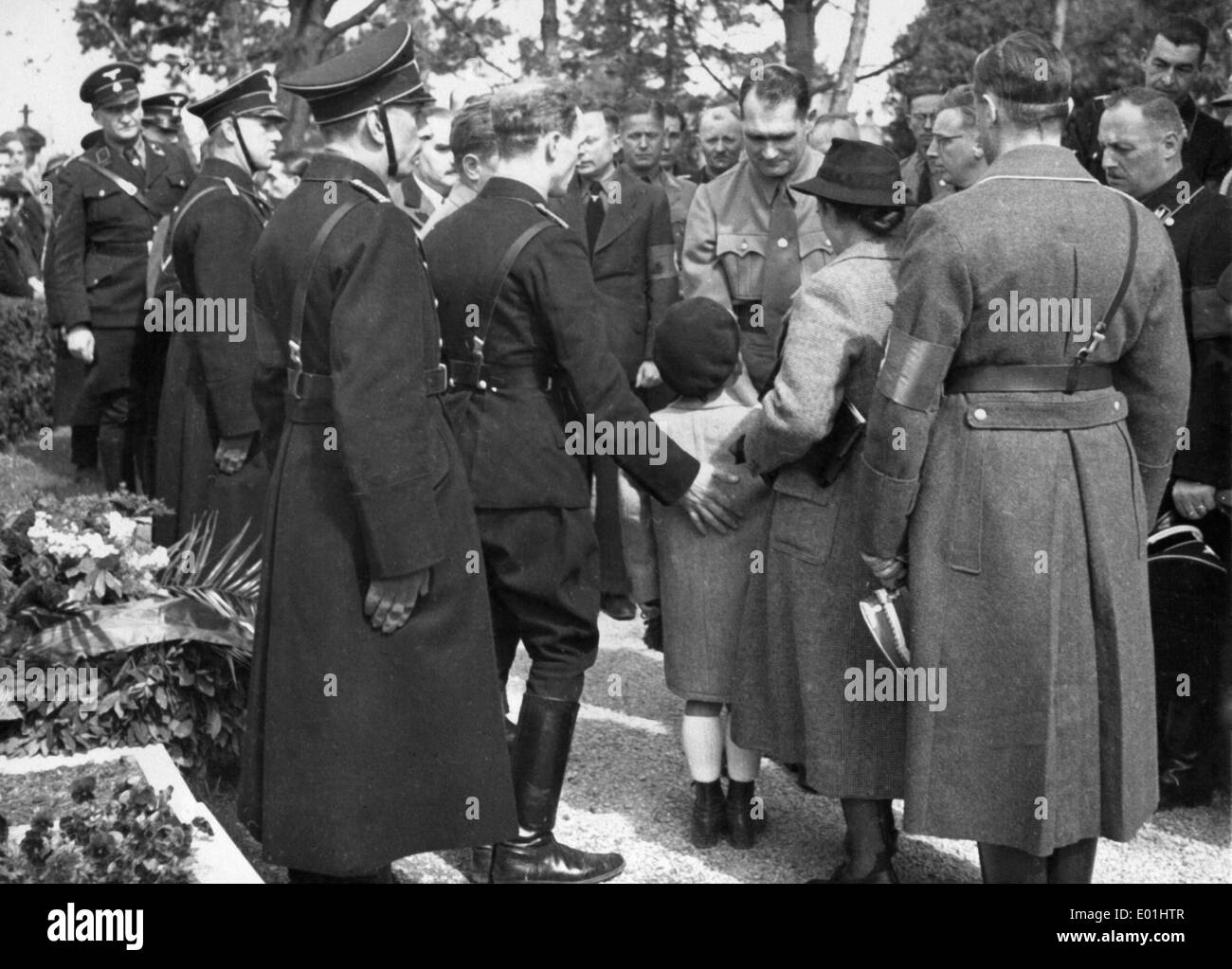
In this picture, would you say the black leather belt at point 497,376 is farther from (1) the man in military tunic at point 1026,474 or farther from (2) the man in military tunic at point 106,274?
(2) the man in military tunic at point 106,274

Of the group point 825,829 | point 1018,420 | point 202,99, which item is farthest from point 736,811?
point 202,99

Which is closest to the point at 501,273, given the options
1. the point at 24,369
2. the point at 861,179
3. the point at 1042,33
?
the point at 861,179

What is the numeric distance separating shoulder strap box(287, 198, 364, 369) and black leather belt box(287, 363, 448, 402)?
4 cm

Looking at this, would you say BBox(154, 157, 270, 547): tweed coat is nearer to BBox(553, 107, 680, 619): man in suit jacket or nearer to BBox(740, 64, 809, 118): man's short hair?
BBox(740, 64, 809, 118): man's short hair

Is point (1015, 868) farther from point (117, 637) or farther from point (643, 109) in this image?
point (643, 109)

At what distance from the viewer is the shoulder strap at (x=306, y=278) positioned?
142 inches

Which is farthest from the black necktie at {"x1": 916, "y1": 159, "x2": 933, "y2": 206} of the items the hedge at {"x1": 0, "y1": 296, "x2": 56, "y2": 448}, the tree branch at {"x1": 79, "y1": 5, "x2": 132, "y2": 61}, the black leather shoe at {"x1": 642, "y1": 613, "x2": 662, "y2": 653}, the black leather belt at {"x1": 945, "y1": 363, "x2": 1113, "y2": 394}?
the tree branch at {"x1": 79, "y1": 5, "x2": 132, "y2": 61}

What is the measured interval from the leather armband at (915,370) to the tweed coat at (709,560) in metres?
0.93

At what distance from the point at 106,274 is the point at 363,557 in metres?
5.27

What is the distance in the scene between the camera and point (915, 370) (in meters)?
3.59

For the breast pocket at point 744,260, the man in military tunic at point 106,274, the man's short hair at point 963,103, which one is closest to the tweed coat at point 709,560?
the breast pocket at point 744,260

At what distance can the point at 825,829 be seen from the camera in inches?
191

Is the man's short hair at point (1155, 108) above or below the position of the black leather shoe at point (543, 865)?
above

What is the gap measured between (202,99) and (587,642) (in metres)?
2.81
